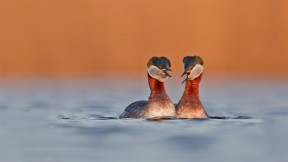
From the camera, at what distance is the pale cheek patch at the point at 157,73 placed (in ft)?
52.5

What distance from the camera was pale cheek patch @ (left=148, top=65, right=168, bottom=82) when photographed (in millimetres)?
16000

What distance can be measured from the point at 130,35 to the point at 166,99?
1833 centimetres

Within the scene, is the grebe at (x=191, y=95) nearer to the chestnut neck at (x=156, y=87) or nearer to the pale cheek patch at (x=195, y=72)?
the pale cheek patch at (x=195, y=72)

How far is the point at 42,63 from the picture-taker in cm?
3322

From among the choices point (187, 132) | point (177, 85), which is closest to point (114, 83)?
point (177, 85)

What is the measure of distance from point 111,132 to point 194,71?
230 centimetres

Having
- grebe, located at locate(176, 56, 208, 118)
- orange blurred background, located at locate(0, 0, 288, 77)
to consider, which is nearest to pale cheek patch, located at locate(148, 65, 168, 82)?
grebe, located at locate(176, 56, 208, 118)

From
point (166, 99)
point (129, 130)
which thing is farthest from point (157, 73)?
point (129, 130)

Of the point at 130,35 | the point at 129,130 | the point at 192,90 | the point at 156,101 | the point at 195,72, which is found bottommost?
the point at 129,130

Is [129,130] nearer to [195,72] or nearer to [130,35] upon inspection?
[195,72]

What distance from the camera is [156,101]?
51.5ft

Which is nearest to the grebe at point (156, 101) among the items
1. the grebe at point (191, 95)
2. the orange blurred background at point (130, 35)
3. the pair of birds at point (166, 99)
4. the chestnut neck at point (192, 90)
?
the pair of birds at point (166, 99)

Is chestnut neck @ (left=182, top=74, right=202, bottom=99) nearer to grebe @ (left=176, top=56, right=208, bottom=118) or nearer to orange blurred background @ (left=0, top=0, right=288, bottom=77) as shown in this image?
grebe @ (left=176, top=56, right=208, bottom=118)

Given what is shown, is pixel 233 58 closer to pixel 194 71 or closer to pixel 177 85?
pixel 177 85
